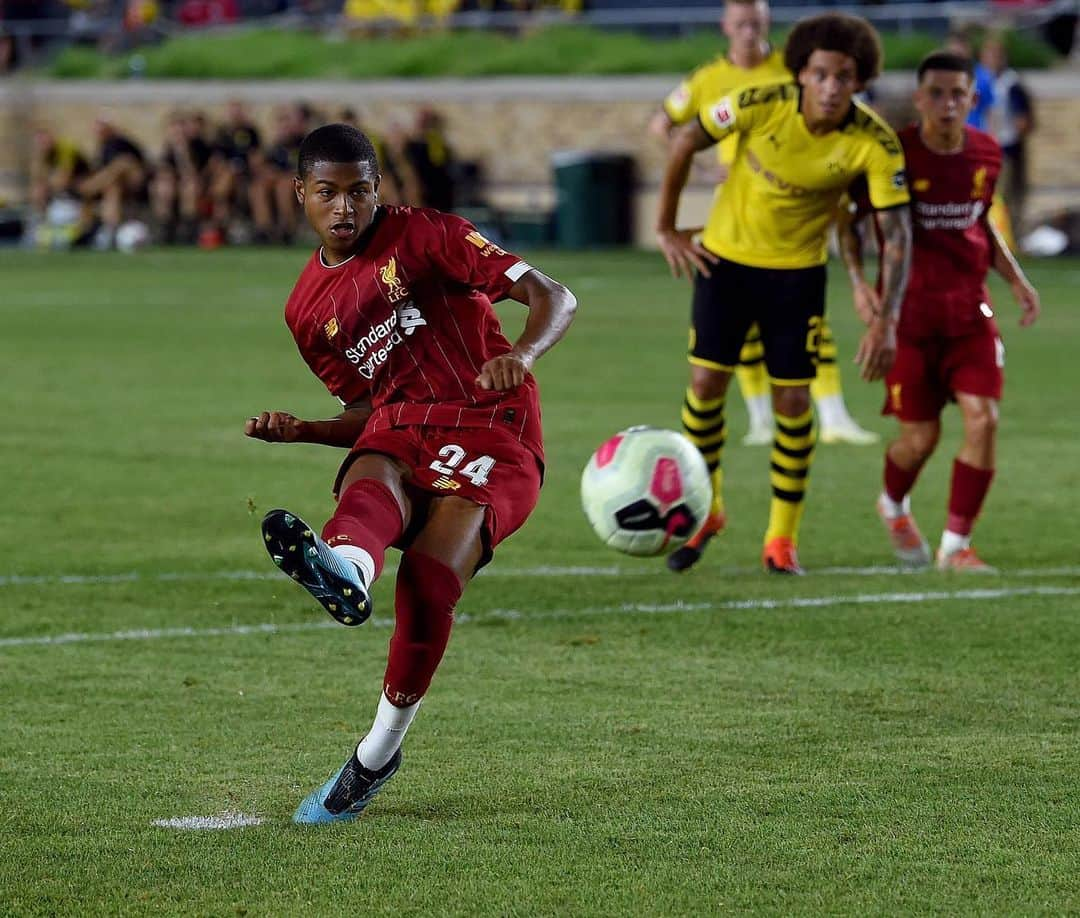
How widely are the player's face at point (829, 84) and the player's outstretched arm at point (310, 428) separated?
303 cm

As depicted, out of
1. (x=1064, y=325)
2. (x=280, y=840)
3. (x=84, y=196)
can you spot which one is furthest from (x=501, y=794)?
(x=84, y=196)

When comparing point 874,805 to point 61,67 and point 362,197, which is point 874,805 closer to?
point 362,197

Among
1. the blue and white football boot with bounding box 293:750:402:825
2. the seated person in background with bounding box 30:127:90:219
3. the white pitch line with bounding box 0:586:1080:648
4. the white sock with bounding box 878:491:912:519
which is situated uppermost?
the blue and white football boot with bounding box 293:750:402:825

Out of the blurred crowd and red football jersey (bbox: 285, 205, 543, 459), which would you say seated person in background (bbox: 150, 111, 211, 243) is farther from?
red football jersey (bbox: 285, 205, 543, 459)

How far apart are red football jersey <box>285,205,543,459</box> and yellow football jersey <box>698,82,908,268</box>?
3.04 meters

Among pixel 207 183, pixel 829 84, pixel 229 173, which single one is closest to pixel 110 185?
pixel 207 183

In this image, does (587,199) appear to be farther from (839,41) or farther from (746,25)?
(839,41)

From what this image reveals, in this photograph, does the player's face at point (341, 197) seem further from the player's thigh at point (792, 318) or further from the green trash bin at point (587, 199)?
the green trash bin at point (587, 199)

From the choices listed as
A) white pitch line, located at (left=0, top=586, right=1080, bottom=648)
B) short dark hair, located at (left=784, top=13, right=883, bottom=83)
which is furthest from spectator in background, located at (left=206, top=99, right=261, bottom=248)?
white pitch line, located at (left=0, top=586, right=1080, bottom=648)

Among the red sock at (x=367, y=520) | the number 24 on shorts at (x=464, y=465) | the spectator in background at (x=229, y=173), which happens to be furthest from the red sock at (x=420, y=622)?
the spectator in background at (x=229, y=173)

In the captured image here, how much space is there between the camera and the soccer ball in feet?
22.5

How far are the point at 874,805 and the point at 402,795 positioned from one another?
113cm

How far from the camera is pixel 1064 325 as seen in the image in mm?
18172

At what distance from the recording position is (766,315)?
8281mm
